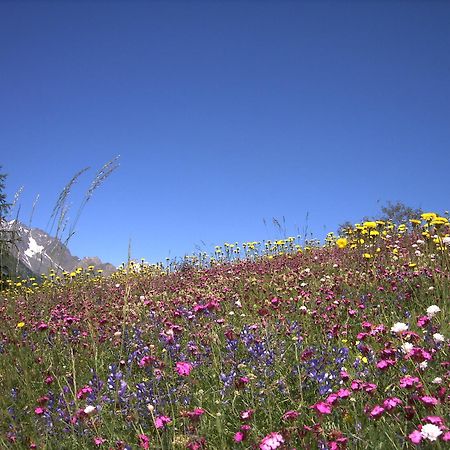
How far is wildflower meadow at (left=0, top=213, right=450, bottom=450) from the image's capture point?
2.33 metres

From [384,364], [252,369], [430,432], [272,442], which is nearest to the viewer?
[430,432]

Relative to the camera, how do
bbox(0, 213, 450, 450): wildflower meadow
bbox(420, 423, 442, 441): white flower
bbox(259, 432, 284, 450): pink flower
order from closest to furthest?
bbox(420, 423, 442, 441): white flower, bbox(259, 432, 284, 450): pink flower, bbox(0, 213, 450, 450): wildflower meadow

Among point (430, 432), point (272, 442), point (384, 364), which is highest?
point (384, 364)

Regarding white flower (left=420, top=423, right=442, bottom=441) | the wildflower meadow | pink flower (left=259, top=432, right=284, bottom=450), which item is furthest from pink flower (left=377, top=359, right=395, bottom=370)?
pink flower (left=259, top=432, right=284, bottom=450)

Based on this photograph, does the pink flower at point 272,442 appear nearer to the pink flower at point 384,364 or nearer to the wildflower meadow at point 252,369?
the wildflower meadow at point 252,369

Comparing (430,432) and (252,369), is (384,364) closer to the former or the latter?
(430,432)

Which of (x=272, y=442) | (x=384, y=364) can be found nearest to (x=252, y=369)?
(x=384, y=364)

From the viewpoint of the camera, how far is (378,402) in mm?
2523

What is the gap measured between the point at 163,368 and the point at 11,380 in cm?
172

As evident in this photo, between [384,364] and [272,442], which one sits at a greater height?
Answer: [384,364]

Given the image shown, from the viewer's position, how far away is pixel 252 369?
3.13 meters

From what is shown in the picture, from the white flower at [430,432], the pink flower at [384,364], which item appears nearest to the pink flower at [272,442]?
the white flower at [430,432]

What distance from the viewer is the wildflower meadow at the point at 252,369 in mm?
2330

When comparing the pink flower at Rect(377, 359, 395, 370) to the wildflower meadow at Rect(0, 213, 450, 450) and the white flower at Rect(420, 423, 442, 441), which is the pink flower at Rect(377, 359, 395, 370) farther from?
the white flower at Rect(420, 423, 442, 441)
